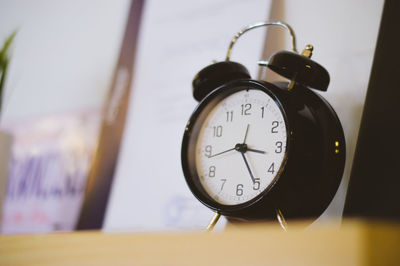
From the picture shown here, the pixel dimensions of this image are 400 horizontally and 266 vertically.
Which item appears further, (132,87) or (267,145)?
(132,87)

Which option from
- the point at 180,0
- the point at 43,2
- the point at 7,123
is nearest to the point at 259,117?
the point at 180,0

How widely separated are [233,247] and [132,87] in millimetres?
1140

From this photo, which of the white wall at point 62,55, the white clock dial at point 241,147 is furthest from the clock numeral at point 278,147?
the white wall at point 62,55

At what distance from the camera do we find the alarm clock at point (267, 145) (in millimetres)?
847

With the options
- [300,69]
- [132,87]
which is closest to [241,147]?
[300,69]

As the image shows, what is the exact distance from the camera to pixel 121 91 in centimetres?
161

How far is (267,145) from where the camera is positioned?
886mm

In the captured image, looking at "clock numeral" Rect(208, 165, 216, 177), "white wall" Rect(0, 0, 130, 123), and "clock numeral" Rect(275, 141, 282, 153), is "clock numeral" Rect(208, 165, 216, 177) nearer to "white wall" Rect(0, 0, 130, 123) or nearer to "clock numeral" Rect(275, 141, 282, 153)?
"clock numeral" Rect(275, 141, 282, 153)

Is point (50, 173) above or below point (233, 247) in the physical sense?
below

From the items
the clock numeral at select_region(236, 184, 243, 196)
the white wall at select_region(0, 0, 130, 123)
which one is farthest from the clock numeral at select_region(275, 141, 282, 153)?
the white wall at select_region(0, 0, 130, 123)

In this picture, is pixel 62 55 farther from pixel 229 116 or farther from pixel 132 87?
pixel 229 116

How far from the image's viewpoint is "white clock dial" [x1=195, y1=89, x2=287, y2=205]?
87 cm

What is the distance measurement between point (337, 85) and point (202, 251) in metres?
0.69

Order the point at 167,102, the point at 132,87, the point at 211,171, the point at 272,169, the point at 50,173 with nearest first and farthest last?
1. the point at 272,169
2. the point at 211,171
3. the point at 167,102
4. the point at 132,87
5. the point at 50,173
